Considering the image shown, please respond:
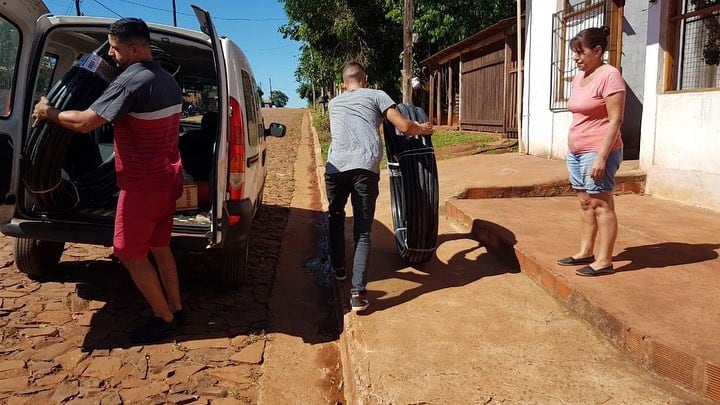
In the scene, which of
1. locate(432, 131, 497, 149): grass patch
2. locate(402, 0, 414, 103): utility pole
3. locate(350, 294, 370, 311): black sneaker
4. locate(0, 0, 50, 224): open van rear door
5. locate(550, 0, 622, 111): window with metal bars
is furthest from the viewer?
locate(432, 131, 497, 149): grass patch

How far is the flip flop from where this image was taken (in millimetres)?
3688

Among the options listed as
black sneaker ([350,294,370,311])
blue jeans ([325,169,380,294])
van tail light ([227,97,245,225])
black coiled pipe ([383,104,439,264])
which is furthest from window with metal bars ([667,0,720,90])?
van tail light ([227,97,245,225])

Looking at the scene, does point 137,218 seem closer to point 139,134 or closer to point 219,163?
point 139,134

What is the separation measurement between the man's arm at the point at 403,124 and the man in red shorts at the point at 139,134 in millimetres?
1343

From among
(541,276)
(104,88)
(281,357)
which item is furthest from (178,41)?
(541,276)

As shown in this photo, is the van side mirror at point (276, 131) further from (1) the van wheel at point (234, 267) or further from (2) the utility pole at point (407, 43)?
(2) the utility pole at point (407, 43)

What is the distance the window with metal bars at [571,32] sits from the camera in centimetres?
832

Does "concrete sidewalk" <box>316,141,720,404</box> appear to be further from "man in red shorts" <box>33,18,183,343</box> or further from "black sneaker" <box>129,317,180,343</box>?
"man in red shorts" <box>33,18,183,343</box>

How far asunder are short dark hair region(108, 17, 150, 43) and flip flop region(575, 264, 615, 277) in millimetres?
3095

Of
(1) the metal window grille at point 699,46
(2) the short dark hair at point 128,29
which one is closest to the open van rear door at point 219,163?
(2) the short dark hair at point 128,29

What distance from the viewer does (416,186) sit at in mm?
4109

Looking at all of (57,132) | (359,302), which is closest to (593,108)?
(359,302)


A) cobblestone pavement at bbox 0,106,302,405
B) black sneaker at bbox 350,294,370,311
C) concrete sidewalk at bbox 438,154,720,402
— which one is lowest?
cobblestone pavement at bbox 0,106,302,405

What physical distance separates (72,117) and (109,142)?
7.47 feet
